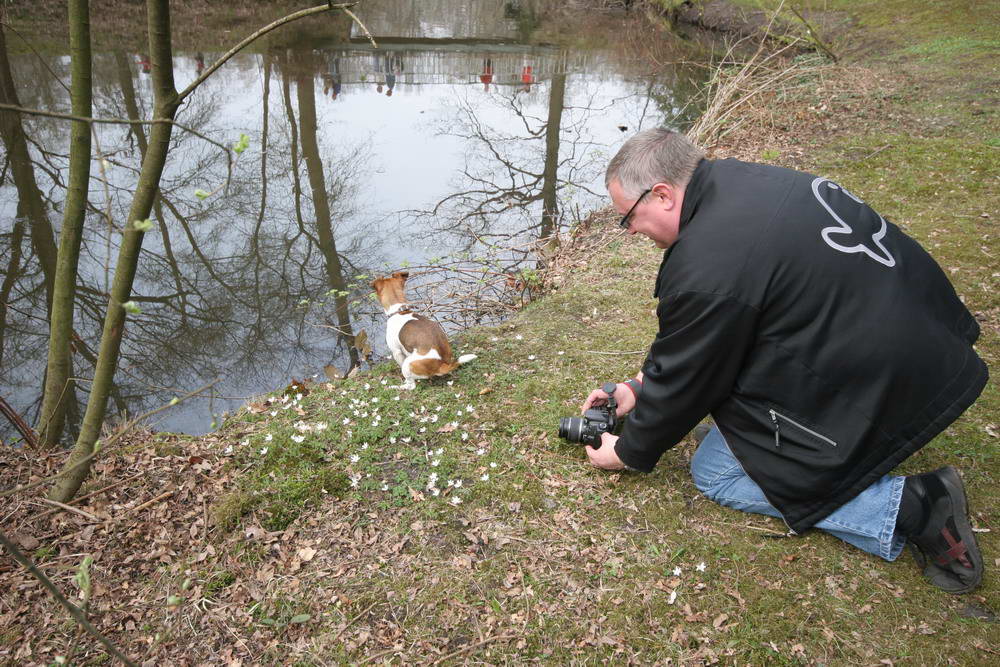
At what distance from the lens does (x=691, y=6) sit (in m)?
20.8

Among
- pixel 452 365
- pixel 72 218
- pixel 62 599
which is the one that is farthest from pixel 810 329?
pixel 72 218

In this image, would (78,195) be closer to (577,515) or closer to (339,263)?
(577,515)

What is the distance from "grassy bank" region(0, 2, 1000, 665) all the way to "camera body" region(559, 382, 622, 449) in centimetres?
18

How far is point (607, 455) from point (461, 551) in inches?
35.2

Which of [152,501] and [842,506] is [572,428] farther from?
[152,501]

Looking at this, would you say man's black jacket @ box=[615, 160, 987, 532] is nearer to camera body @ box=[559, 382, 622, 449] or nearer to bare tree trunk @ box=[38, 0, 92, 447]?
camera body @ box=[559, 382, 622, 449]

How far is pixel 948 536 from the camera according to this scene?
254 cm

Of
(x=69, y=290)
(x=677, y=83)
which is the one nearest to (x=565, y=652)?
(x=69, y=290)

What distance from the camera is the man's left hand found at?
316 cm

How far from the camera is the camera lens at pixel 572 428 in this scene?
334 centimetres

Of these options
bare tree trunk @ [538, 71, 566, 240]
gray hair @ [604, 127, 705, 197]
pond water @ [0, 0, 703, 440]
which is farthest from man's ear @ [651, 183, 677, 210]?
bare tree trunk @ [538, 71, 566, 240]

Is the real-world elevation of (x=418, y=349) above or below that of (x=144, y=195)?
below

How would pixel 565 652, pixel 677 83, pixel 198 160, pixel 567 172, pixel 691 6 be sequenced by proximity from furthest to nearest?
1. pixel 691 6
2. pixel 677 83
3. pixel 567 172
4. pixel 198 160
5. pixel 565 652

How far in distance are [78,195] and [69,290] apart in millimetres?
523
